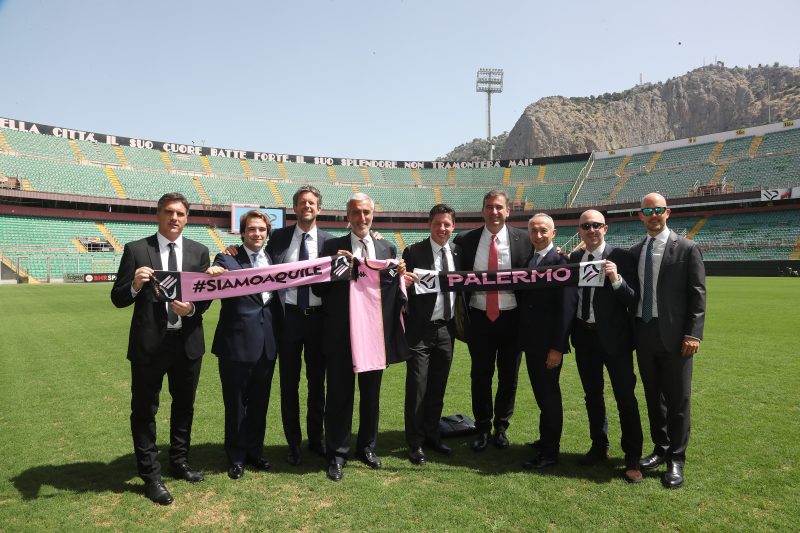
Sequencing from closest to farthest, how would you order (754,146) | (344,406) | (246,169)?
(344,406)
(754,146)
(246,169)

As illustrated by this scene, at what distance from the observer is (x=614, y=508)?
340 centimetres

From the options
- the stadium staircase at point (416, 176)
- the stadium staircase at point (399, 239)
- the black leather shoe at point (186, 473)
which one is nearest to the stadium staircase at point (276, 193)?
the stadium staircase at point (399, 239)

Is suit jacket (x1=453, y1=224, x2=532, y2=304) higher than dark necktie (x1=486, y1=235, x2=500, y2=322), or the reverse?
suit jacket (x1=453, y1=224, x2=532, y2=304)

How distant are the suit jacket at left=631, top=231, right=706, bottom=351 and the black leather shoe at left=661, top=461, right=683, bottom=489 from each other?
95cm

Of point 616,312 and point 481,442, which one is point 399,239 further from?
point 616,312

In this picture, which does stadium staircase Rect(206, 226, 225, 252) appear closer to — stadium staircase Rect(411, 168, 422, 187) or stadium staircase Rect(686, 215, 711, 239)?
stadium staircase Rect(411, 168, 422, 187)

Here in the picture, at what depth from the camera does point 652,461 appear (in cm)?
409

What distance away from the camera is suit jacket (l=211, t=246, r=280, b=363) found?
4.14 metres

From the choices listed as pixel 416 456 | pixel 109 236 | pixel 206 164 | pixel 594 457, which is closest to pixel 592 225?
pixel 594 457

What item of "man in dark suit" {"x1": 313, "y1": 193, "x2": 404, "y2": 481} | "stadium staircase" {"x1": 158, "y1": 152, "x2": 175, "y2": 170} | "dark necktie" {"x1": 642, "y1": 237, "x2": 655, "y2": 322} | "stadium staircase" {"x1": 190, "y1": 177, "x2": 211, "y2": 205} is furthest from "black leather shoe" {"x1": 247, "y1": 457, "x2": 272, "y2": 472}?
"stadium staircase" {"x1": 158, "y1": 152, "x2": 175, "y2": 170}

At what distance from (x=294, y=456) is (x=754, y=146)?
5465 cm

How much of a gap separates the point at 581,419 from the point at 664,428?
4.03 feet

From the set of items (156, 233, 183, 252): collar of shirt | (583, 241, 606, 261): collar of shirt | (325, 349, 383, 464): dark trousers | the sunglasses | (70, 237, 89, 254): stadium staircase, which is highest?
the sunglasses

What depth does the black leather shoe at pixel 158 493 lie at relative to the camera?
3.56 meters
